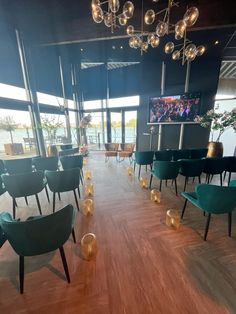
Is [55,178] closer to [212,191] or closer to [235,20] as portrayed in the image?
[212,191]

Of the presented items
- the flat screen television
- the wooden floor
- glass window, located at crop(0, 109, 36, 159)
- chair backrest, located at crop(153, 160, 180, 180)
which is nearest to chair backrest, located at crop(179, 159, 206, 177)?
chair backrest, located at crop(153, 160, 180, 180)

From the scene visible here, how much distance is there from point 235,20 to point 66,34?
4.39 meters

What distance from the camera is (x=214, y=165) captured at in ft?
10.1

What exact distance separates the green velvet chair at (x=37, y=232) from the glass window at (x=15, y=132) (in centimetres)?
427

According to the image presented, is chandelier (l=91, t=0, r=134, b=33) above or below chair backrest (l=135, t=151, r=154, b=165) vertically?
above

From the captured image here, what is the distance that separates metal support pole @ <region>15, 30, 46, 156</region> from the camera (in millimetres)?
4211

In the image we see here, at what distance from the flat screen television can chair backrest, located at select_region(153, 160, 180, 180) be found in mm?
4034

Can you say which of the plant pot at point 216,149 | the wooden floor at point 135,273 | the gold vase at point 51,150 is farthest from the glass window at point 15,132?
the plant pot at point 216,149

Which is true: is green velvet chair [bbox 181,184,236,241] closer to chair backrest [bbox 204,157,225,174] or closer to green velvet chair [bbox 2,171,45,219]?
chair backrest [bbox 204,157,225,174]

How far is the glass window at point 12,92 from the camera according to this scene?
12.8 feet

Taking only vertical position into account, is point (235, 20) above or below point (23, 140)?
above

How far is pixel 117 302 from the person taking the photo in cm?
120

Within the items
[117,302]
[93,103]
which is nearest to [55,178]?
[117,302]

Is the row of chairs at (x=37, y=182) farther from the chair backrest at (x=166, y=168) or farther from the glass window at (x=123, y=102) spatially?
the glass window at (x=123, y=102)
